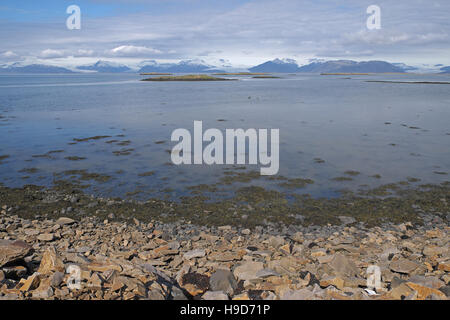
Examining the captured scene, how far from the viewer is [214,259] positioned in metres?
10.5

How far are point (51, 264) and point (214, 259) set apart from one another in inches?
182

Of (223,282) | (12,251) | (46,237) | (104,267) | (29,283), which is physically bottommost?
(223,282)

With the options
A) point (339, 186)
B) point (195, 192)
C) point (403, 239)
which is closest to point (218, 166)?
point (195, 192)

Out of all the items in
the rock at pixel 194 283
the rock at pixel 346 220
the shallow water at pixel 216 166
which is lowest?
the rock at pixel 194 283

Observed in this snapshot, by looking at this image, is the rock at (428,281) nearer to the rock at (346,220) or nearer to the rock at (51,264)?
the rock at (346,220)

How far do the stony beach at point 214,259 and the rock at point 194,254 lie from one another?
0.03m

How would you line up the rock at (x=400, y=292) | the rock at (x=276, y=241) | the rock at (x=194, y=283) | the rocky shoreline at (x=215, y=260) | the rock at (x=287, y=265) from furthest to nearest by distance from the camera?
the rock at (x=276, y=241), the rock at (x=287, y=265), the rock at (x=194, y=283), the rocky shoreline at (x=215, y=260), the rock at (x=400, y=292)

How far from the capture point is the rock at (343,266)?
949 centimetres

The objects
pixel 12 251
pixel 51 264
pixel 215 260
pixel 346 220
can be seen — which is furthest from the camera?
pixel 346 220

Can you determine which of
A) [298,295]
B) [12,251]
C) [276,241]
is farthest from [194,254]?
[12,251]

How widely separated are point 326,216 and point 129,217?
8289 millimetres

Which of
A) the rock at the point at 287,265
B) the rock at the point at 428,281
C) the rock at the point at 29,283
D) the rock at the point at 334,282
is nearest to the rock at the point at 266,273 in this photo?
the rock at the point at 287,265

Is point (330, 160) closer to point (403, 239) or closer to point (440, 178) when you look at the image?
point (440, 178)

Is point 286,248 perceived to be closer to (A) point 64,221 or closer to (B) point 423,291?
(B) point 423,291
